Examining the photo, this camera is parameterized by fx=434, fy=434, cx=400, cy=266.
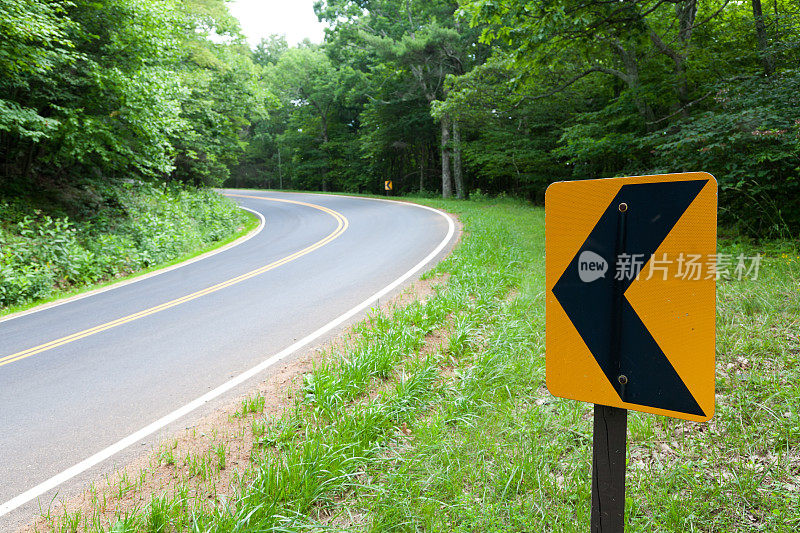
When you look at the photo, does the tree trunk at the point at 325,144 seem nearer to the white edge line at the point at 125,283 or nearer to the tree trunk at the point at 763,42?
the white edge line at the point at 125,283

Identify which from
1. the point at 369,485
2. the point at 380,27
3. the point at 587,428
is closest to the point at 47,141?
the point at 369,485

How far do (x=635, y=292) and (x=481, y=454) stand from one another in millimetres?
1925

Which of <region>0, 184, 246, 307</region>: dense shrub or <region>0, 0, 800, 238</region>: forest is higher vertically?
<region>0, 0, 800, 238</region>: forest

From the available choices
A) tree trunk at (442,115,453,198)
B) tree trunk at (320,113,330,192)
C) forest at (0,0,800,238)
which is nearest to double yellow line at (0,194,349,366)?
forest at (0,0,800,238)

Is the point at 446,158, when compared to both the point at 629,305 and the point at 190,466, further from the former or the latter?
the point at 629,305

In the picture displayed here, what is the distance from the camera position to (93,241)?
1066 cm

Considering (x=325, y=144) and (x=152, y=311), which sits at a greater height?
(x=325, y=144)

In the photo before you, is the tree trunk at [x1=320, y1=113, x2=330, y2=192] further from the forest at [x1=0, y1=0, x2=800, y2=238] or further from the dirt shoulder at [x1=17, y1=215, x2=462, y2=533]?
the dirt shoulder at [x1=17, y1=215, x2=462, y2=533]

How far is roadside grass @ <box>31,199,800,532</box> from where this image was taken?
2.30 meters

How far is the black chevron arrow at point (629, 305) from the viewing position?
4.05 ft

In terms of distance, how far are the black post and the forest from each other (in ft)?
21.6

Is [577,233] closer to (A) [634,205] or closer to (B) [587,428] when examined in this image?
(A) [634,205]

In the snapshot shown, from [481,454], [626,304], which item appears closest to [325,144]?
[481,454]

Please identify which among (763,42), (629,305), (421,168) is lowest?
(629,305)
